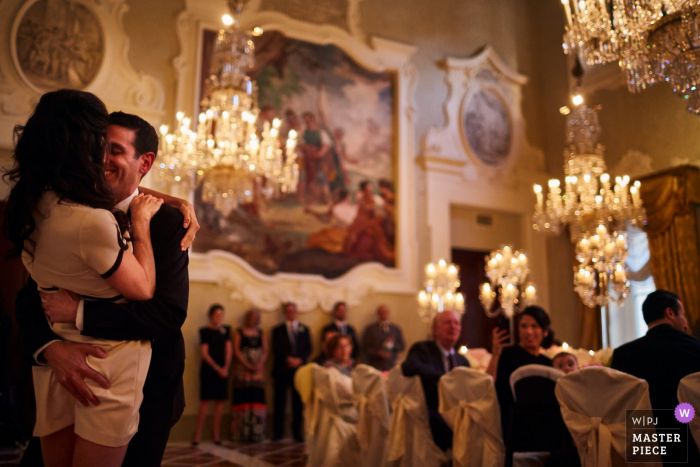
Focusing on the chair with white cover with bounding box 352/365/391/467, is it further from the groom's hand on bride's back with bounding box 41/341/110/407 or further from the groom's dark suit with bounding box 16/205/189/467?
the groom's hand on bride's back with bounding box 41/341/110/407

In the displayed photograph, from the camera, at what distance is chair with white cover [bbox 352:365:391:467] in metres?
4.50

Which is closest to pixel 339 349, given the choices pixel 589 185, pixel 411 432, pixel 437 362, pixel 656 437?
pixel 437 362

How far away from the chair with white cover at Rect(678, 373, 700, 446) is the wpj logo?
0.13 feet

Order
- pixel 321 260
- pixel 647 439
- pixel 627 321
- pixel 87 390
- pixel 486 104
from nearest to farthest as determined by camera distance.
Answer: pixel 87 390
pixel 647 439
pixel 321 260
pixel 627 321
pixel 486 104

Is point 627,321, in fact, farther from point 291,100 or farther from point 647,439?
point 647,439

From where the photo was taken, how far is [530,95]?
39.2ft

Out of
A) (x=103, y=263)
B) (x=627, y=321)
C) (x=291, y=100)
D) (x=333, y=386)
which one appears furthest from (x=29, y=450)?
(x=627, y=321)

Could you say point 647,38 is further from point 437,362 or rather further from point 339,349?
point 339,349

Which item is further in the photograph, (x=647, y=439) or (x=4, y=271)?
(x=4, y=271)

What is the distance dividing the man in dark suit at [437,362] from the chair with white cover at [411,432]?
2.6 inches

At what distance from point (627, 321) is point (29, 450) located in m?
10.3

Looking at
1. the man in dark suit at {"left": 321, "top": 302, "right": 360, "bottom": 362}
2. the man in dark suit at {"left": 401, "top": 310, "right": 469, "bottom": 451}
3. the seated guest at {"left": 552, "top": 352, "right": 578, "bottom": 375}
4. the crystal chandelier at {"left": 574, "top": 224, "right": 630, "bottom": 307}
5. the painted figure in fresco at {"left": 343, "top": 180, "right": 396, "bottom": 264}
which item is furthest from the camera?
the painted figure in fresco at {"left": 343, "top": 180, "right": 396, "bottom": 264}

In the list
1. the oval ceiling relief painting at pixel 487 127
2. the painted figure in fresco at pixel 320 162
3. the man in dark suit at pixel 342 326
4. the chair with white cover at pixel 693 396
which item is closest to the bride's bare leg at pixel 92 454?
the chair with white cover at pixel 693 396

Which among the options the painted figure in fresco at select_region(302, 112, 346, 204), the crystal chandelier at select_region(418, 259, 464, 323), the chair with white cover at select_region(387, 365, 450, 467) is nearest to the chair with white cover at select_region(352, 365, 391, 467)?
the chair with white cover at select_region(387, 365, 450, 467)
